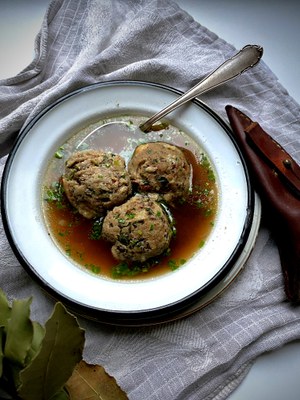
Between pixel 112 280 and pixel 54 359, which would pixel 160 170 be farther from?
pixel 54 359

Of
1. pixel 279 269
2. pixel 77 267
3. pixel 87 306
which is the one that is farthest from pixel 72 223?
pixel 279 269

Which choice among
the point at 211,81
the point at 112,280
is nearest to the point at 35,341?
the point at 112,280

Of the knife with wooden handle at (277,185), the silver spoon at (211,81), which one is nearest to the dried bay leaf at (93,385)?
the knife with wooden handle at (277,185)

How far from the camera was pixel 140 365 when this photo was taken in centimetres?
183

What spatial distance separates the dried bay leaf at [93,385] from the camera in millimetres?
1628

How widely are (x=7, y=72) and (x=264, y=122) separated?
3.07 ft

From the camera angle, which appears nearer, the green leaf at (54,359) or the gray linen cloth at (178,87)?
the green leaf at (54,359)

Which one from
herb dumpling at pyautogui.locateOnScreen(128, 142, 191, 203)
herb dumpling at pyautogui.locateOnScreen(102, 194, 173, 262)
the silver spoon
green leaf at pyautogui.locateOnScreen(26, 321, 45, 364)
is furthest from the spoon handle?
green leaf at pyautogui.locateOnScreen(26, 321, 45, 364)

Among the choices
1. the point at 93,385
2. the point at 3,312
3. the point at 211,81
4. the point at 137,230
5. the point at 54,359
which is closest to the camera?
the point at 54,359

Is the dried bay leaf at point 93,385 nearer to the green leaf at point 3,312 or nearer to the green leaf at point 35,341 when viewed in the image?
the green leaf at point 35,341

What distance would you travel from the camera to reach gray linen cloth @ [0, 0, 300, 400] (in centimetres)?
184

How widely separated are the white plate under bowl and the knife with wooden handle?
0.04 metres

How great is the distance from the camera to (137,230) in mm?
1819

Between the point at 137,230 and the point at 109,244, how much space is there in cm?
13
